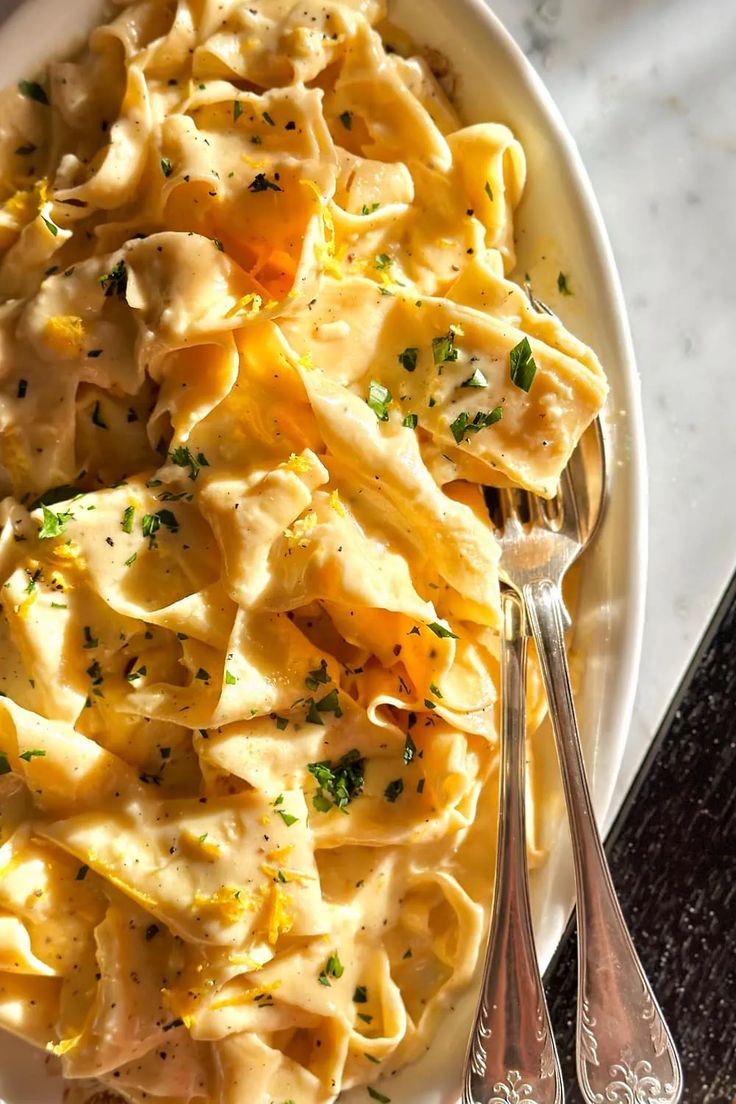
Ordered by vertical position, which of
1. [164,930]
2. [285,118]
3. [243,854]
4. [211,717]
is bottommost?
[164,930]

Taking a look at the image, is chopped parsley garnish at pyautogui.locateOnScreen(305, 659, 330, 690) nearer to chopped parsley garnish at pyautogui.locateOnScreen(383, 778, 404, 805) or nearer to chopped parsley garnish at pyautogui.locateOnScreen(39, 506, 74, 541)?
chopped parsley garnish at pyautogui.locateOnScreen(383, 778, 404, 805)

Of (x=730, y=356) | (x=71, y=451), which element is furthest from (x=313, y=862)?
(x=730, y=356)

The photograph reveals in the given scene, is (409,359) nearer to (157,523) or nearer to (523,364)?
(523,364)

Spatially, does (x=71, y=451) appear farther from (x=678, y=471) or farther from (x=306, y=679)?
(x=678, y=471)

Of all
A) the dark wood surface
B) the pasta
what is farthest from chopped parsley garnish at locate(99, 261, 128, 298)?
the dark wood surface

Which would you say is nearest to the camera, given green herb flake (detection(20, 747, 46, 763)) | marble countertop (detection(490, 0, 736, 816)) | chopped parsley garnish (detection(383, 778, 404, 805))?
green herb flake (detection(20, 747, 46, 763))

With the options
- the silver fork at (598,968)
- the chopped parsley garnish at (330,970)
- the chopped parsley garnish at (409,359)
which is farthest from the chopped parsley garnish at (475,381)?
the chopped parsley garnish at (330,970)
